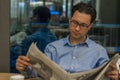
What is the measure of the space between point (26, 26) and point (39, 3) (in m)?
0.23

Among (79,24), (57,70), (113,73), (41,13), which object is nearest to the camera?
(57,70)

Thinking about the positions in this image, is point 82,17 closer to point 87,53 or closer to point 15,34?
point 87,53

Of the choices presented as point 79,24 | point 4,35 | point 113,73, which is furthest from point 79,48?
point 4,35

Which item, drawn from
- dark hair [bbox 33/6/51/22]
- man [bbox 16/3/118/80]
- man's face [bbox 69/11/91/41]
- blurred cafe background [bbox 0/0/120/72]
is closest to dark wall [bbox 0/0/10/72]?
blurred cafe background [bbox 0/0/120/72]

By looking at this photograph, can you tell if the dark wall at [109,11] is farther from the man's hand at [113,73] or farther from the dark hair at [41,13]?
the man's hand at [113,73]

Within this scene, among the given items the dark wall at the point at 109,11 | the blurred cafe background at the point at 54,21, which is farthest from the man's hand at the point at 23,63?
the dark wall at the point at 109,11

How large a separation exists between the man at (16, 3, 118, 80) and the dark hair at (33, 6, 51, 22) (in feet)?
1.69

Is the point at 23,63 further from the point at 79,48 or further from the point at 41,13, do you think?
Result: the point at 41,13

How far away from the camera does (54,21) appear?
2537 mm

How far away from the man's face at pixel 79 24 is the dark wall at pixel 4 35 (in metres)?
0.68

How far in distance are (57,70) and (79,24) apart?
412mm

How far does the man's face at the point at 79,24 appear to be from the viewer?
6.26 ft

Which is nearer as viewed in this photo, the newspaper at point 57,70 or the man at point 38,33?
the newspaper at point 57,70

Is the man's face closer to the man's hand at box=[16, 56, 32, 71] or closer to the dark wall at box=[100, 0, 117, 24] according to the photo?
the man's hand at box=[16, 56, 32, 71]
